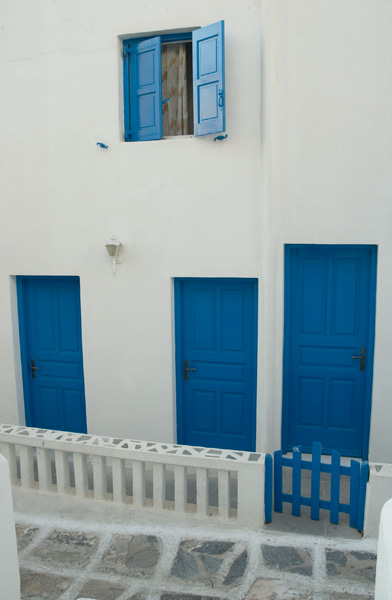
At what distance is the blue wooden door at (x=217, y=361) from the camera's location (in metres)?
5.66

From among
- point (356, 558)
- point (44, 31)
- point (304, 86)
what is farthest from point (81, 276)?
point (356, 558)

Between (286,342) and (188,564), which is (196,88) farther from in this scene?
(188,564)

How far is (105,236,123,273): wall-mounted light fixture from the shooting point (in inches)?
218

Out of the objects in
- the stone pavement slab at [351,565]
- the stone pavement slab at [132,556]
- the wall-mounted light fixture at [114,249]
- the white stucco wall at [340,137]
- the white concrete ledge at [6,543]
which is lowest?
the stone pavement slab at [132,556]

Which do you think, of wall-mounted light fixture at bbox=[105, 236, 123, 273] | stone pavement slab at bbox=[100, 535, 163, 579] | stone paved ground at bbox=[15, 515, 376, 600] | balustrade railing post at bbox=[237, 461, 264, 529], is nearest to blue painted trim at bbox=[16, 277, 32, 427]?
wall-mounted light fixture at bbox=[105, 236, 123, 273]

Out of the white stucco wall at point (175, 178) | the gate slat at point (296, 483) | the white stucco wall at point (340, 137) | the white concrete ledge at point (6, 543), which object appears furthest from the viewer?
the white stucco wall at point (175, 178)

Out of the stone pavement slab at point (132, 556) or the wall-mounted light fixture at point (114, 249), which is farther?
the wall-mounted light fixture at point (114, 249)

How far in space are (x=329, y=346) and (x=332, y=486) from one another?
6.14 feet

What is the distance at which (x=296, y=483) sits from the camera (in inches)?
161

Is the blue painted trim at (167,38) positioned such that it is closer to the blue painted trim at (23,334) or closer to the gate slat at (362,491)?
the blue painted trim at (23,334)

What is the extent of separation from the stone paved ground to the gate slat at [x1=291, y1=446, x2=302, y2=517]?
0.95 ft

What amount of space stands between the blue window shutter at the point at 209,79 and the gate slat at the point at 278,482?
3290 mm

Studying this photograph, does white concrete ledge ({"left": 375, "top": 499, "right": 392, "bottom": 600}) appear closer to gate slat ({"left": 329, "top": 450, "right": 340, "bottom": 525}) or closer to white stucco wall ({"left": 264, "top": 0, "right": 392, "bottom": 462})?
gate slat ({"left": 329, "top": 450, "right": 340, "bottom": 525})

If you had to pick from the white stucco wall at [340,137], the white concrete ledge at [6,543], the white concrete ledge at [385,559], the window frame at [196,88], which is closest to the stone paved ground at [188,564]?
the white concrete ledge at [6,543]
